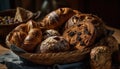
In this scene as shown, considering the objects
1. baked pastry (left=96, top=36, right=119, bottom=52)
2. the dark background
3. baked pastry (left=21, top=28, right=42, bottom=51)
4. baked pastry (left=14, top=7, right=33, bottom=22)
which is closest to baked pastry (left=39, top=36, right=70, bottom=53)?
baked pastry (left=21, top=28, right=42, bottom=51)

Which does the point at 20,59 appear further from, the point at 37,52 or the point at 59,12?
the point at 59,12

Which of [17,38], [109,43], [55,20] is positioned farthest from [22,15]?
[109,43]

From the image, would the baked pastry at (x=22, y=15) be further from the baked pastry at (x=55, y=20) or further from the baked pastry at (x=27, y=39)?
the baked pastry at (x=27, y=39)

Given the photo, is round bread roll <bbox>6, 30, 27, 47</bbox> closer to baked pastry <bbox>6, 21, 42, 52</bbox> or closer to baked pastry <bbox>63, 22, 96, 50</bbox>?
baked pastry <bbox>6, 21, 42, 52</bbox>

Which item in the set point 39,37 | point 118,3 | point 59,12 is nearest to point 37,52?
point 39,37

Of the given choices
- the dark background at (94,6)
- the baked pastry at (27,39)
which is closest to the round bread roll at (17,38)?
the baked pastry at (27,39)
